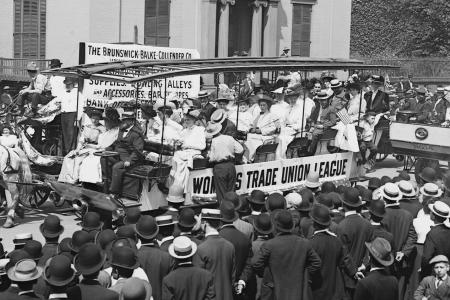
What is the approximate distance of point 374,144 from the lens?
60.6 feet

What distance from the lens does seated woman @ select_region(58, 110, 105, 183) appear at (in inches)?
554

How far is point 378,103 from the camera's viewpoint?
63.1 feet

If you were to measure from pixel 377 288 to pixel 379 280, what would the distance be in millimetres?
92

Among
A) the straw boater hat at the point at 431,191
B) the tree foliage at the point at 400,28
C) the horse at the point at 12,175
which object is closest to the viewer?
the straw boater hat at the point at 431,191

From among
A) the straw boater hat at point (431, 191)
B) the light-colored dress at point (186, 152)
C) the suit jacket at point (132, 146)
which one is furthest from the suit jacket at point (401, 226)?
the suit jacket at point (132, 146)

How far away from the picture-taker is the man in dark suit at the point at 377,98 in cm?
1917

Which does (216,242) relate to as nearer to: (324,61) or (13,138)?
(13,138)

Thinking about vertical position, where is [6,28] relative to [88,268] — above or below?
above

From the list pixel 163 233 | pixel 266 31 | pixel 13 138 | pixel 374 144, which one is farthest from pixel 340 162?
pixel 266 31

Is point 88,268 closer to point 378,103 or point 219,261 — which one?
point 219,261

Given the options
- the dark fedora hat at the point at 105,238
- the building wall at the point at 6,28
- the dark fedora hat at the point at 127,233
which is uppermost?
the building wall at the point at 6,28

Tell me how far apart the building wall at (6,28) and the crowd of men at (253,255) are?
2117 centimetres

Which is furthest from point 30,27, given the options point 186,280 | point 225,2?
point 186,280

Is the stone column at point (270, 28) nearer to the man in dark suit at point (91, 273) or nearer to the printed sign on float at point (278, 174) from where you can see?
the printed sign on float at point (278, 174)
